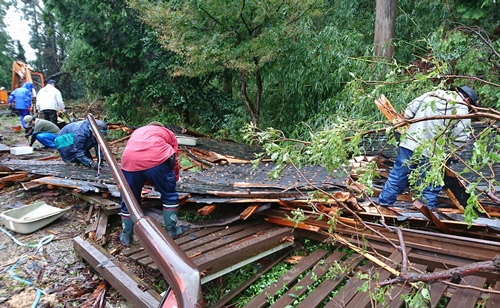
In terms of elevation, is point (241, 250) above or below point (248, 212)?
below

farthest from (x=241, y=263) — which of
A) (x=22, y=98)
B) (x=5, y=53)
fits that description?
(x=5, y=53)

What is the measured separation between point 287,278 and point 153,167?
1825 millimetres

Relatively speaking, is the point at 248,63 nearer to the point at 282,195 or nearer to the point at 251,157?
the point at 251,157

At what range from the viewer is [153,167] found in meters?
3.18

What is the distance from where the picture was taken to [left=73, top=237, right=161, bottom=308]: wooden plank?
2432 mm

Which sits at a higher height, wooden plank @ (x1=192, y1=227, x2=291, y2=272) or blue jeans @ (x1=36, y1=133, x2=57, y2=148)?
wooden plank @ (x1=192, y1=227, x2=291, y2=272)

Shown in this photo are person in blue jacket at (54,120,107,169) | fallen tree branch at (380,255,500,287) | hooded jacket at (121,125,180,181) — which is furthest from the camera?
person in blue jacket at (54,120,107,169)

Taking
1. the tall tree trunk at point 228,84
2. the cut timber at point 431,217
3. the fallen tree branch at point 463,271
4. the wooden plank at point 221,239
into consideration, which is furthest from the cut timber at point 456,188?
the tall tree trunk at point 228,84

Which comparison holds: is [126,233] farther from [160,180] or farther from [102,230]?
[160,180]

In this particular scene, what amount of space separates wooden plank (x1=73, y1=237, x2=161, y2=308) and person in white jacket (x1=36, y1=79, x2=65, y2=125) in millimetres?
6413

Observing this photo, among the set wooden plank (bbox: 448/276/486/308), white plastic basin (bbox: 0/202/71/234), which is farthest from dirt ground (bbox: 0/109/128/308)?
wooden plank (bbox: 448/276/486/308)

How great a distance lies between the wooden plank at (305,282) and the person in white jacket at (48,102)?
8.44 meters

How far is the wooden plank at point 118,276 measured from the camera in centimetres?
243

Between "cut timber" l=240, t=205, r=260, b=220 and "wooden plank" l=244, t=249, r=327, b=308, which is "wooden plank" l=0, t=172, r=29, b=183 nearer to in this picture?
"cut timber" l=240, t=205, r=260, b=220
